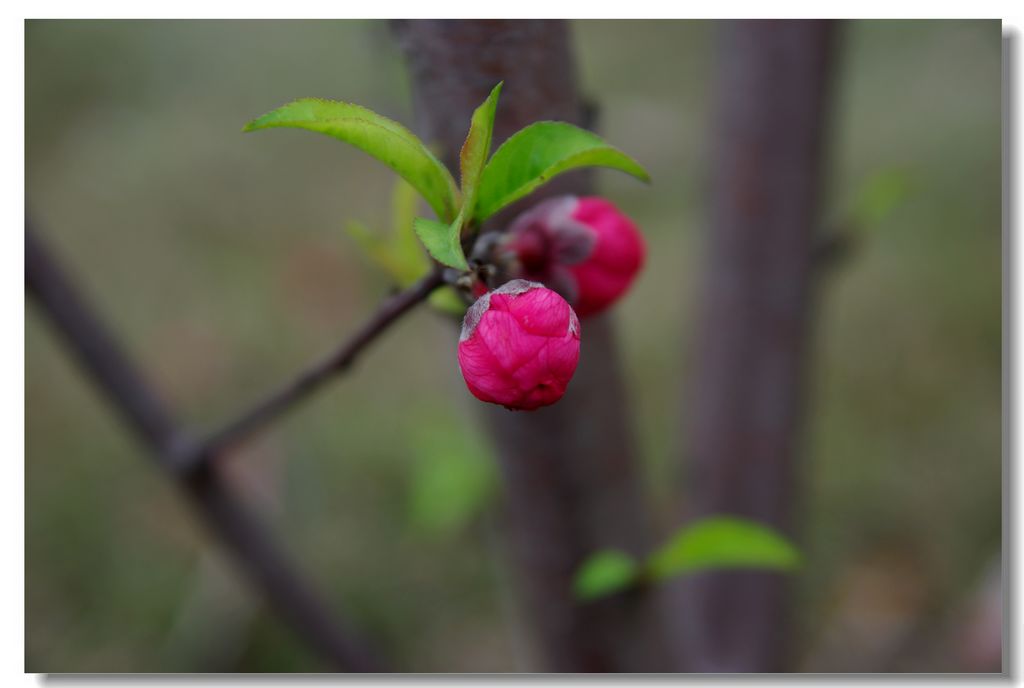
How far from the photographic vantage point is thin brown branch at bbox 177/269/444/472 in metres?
0.33

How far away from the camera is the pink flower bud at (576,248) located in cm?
38

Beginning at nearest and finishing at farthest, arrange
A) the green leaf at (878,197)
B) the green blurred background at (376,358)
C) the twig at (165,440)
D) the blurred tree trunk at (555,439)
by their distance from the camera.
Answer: the blurred tree trunk at (555,439), the twig at (165,440), the green leaf at (878,197), the green blurred background at (376,358)

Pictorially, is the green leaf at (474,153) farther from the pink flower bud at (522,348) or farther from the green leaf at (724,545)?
the green leaf at (724,545)

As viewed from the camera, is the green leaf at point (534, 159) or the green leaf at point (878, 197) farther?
the green leaf at point (878, 197)

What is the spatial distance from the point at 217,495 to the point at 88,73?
109 centimetres

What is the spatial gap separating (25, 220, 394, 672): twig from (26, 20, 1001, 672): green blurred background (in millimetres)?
199

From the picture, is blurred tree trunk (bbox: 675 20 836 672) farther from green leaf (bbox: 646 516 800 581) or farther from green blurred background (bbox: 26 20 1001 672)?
green leaf (bbox: 646 516 800 581)

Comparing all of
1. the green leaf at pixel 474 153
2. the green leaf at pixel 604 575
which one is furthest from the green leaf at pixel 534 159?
the green leaf at pixel 604 575

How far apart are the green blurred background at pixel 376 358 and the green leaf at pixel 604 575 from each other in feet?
0.95

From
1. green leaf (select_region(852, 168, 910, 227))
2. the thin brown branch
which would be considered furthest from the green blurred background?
the thin brown branch

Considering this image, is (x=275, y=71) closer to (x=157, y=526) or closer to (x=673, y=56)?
(x=157, y=526)

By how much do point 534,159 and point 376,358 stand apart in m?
1.26

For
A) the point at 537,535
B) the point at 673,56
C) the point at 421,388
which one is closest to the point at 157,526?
the point at 421,388

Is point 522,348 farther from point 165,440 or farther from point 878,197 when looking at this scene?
point 878,197
